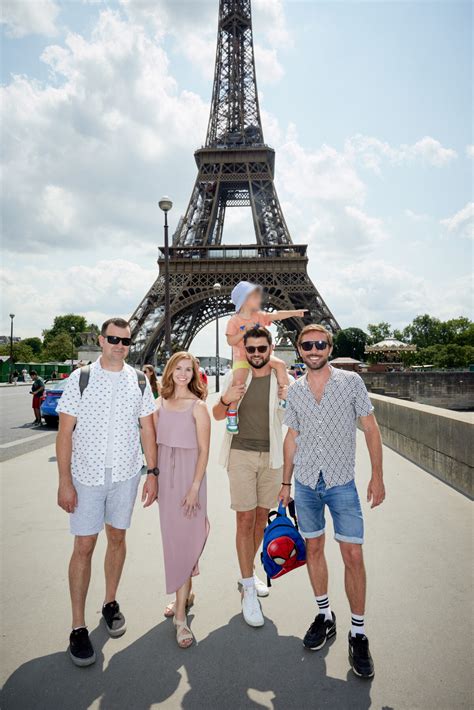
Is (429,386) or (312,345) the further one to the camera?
(429,386)

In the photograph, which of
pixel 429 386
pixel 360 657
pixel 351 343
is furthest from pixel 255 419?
pixel 351 343

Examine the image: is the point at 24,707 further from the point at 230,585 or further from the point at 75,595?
the point at 230,585

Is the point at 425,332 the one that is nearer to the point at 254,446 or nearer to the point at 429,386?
the point at 429,386

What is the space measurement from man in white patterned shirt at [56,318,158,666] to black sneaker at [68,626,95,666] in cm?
8

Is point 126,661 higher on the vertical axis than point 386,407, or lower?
lower

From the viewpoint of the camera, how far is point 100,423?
312 cm

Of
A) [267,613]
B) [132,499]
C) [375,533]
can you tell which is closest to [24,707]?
[132,499]

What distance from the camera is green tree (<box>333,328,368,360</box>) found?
52.8 m

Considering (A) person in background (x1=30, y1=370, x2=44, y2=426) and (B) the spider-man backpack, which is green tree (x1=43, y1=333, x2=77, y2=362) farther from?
(B) the spider-man backpack

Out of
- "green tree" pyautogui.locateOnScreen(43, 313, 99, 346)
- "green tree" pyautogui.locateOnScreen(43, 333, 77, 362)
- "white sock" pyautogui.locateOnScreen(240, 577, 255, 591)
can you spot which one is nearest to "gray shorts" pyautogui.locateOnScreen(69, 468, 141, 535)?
"white sock" pyautogui.locateOnScreen(240, 577, 255, 591)

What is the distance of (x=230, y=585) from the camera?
368 cm

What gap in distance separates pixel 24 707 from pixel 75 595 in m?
0.67

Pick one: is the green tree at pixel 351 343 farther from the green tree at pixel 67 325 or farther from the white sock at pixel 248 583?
the green tree at pixel 67 325

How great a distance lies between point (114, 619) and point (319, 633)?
134cm
